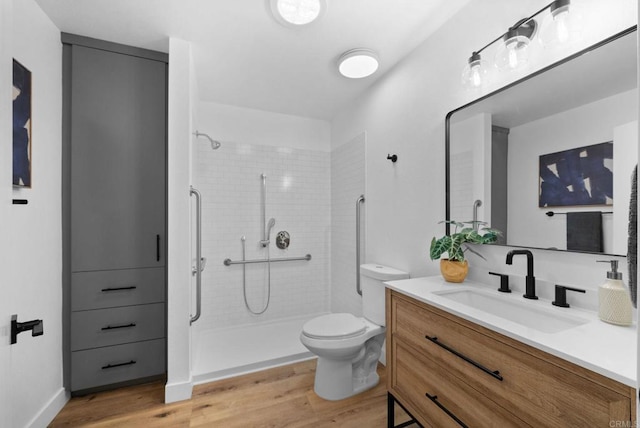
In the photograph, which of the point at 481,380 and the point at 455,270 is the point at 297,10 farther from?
the point at 481,380

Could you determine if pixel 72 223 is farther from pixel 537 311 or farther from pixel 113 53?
pixel 537 311

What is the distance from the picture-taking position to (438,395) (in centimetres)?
126

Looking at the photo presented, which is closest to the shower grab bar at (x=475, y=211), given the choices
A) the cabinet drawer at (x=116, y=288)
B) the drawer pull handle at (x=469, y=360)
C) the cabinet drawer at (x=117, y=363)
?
the drawer pull handle at (x=469, y=360)

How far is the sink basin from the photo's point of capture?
1121 millimetres

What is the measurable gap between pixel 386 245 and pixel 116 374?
2211mm

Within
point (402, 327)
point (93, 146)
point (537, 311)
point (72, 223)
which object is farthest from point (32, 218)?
point (537, 311)

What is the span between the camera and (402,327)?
1524 millimetres

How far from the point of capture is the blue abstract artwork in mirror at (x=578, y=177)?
1.11m

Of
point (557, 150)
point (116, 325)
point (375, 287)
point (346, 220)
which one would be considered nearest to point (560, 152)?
point (557, 150)

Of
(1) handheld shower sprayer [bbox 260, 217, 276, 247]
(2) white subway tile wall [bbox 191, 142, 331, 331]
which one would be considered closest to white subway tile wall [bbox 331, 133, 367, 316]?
(2) white subway tile wall [bbox 191, 142, 331, 331]

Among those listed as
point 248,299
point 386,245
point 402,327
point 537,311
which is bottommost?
point 248,299

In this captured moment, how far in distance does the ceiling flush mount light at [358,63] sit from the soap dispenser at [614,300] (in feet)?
6.00

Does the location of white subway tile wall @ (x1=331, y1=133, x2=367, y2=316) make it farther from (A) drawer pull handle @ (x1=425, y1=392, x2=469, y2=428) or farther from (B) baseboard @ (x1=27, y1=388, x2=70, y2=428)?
(B) baseboard @ (x1=27, y1=388, x2=70, y2=428)

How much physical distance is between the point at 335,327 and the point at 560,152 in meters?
1.62
